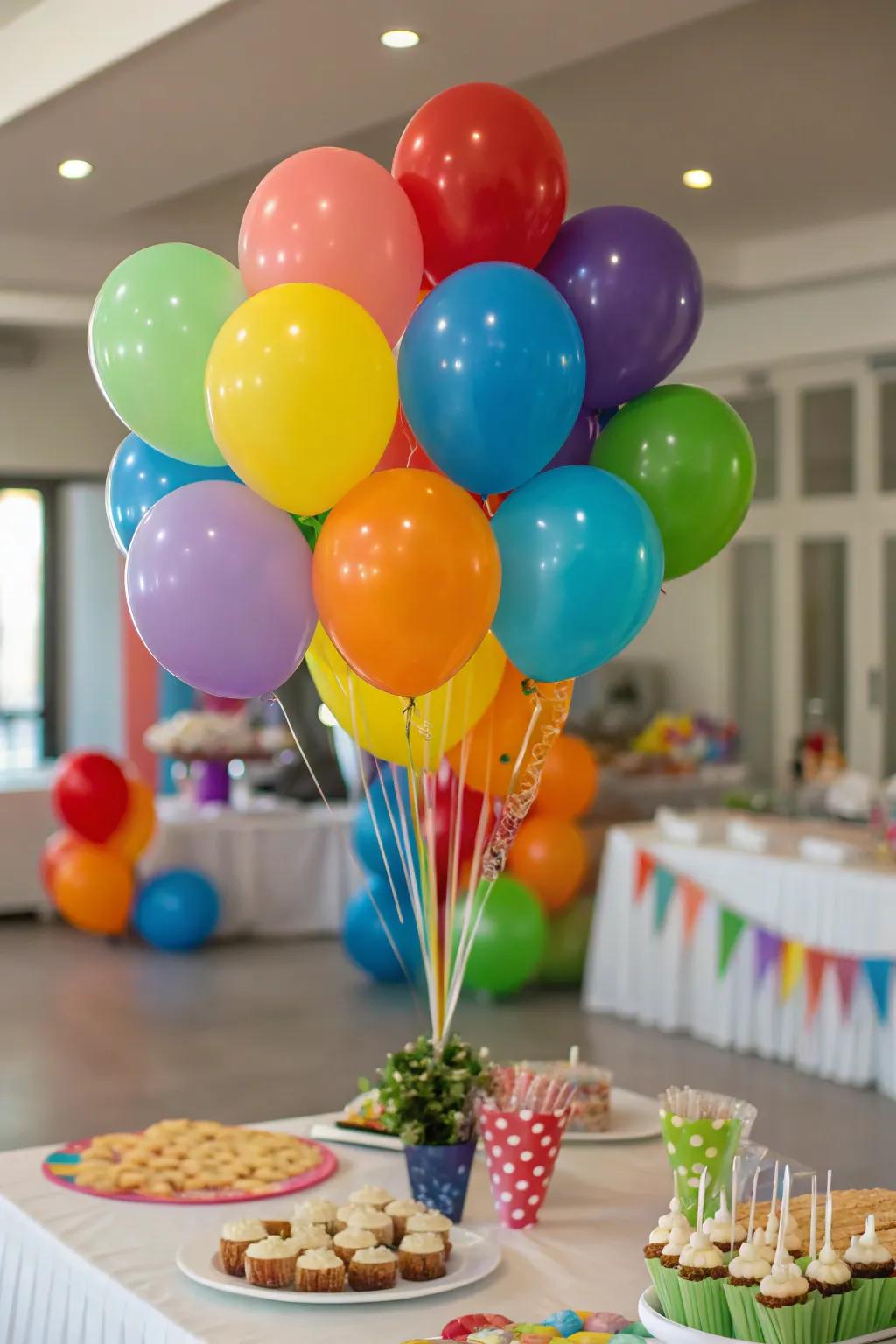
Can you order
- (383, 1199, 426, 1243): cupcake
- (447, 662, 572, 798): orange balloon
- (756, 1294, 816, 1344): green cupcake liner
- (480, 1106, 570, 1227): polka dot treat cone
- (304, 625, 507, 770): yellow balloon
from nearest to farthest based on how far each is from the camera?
(756, 1294, 816, 1344): green cupcake liner, (383, 1199, 426, 1243): cupcake, (480, 1106, 570, 1227): polka dot treat cone, (304, 625, 507, 770): yellow balloon, (447, 662, 572, 798): orange balloon

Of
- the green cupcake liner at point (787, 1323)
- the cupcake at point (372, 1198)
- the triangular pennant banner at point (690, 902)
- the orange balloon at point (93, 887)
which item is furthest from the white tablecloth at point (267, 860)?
the green cupcake liner at point (787, 1323)

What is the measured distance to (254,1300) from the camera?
2184mm

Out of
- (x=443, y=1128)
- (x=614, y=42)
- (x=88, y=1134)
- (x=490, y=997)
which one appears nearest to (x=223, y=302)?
(x=443, y=1128)

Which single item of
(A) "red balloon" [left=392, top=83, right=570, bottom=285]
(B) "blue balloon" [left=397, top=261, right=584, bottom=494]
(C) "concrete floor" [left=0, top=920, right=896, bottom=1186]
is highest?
(A) "red balloon" [left=392, top=83, right=570, bottom=285]

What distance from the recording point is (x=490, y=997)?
671cm

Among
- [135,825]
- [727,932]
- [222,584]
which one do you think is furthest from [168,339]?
[135,825]

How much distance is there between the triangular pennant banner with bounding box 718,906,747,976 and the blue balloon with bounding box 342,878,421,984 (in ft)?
4.03

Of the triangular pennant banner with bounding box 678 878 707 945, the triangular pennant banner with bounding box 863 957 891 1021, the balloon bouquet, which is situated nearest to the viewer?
the balloon bouquet

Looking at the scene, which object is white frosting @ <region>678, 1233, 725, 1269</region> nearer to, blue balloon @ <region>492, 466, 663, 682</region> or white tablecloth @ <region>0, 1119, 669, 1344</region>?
white tablecloth @ <region>0, 1119, 669, 1344</region>

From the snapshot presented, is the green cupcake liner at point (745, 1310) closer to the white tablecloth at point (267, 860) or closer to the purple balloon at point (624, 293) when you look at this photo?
the purple balloon at point (624, 293)

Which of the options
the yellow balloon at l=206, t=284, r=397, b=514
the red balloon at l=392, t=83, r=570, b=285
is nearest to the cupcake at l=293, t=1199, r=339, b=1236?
the yellow balloon at l=206, t=284, r=397, b=514

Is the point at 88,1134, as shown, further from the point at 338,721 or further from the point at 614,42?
the point at 614,42

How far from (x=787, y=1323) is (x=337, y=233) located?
1531 mm

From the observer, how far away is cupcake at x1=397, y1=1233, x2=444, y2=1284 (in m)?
2.23
